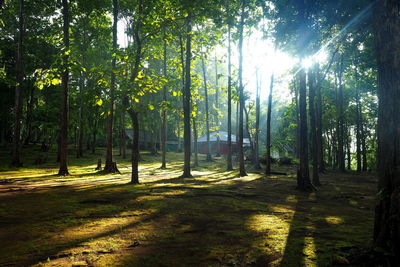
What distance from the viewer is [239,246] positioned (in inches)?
172

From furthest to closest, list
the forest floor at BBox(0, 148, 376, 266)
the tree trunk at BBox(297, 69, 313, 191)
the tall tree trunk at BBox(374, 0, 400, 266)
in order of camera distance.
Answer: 1. the tree trunk at BBox(297, 69, 313, 191)
2. the forest floor at BBox(0, 148, 376, 266)
3. the tall tree trunk at BBox(374, 0, 400, 266)

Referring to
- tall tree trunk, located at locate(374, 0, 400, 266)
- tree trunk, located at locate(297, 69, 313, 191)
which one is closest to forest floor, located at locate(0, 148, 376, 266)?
tall tree trunk, located at locate(374, 0, 400, 266)

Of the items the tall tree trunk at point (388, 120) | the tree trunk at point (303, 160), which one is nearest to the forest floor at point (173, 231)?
the tall tree trunk at point (388, 120)

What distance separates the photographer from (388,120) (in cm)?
387

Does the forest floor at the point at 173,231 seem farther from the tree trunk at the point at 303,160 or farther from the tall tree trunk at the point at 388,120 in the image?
the tree trunk at the point at 303,160

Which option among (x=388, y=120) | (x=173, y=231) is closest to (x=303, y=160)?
(x=388, y=120)

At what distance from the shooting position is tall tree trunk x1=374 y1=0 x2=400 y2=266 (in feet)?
11.7

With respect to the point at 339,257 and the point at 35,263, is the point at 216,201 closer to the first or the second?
the point at 339,257

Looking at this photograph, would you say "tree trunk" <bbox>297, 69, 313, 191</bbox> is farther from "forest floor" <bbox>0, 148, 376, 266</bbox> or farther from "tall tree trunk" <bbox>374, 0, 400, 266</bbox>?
"tall tree trunk" <bbox>374, 0, 400, 266</bbox>

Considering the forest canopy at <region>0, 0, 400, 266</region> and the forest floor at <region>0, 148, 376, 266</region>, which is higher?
the forest canopy at <region>0, 0, 400, 266</region>

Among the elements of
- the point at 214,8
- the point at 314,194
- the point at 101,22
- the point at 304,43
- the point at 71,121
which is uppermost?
the point at 101,22

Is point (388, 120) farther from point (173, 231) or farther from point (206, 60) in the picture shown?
point (206, 60)

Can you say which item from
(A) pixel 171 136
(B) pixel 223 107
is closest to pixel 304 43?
(A) pixel 171 136

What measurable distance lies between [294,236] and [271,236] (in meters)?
0.45
